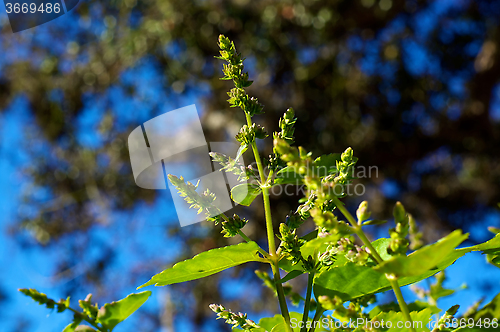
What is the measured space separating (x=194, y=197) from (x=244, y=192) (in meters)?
0.05

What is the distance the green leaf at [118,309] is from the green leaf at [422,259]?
202 millimetres

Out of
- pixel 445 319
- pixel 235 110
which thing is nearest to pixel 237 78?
pixel 445 319

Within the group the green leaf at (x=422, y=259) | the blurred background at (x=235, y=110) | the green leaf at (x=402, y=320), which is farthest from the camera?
the blurred background at (x=235, y=110)

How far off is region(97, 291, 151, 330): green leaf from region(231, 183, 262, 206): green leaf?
119mm

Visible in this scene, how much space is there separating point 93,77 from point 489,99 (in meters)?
2.84

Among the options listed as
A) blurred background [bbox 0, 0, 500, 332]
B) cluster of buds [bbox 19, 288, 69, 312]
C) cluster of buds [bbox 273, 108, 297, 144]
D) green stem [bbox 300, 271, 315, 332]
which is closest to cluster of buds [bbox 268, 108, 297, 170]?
cluster of buds [bbox 273, 108, 297, 144]

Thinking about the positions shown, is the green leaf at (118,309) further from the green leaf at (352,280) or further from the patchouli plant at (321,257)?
the green leaf at (352,280)

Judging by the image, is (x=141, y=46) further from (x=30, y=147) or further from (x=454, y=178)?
(x=454, y=178)

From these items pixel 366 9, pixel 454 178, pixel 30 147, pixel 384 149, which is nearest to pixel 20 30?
pixel 30 147

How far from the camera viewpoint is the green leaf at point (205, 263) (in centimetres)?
33

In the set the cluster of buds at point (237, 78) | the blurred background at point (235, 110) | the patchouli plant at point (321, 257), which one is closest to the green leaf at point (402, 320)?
the patchouli plant at point (321, 257)

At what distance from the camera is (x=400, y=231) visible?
0.24 meters

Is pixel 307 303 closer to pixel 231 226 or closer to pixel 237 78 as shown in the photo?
pixel 231 226

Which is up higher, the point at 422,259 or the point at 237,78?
the point at 237,78
